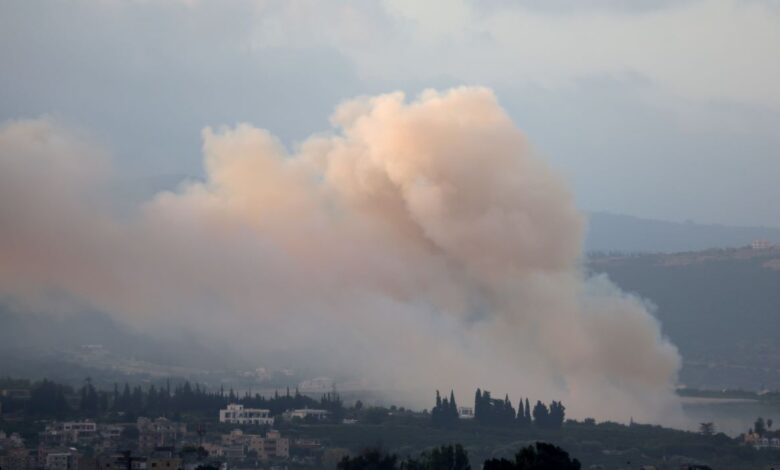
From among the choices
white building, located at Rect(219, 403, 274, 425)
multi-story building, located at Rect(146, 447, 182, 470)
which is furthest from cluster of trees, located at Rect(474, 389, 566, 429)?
multi-story building, located at Rect(146, 447, 182, 470)

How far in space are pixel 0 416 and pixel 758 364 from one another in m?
85.5

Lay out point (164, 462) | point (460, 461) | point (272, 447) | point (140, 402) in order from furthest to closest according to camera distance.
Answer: point (140, 402) < point (272, 447) < point (164, 462) < point (460, 461)

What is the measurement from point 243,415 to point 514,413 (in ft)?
44.7

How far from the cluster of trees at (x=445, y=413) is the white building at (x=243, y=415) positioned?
338 inches

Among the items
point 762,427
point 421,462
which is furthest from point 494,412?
point 421,462

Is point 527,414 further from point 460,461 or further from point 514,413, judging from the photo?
point 460,461

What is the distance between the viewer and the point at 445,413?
102938mm

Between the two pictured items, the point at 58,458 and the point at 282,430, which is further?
the point at 282,430

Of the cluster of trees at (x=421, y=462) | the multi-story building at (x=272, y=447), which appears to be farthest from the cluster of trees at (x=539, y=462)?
the multi-story building at (x=272, y=447)

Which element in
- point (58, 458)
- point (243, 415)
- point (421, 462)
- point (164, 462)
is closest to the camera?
point (421, 462)

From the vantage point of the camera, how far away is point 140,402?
107m

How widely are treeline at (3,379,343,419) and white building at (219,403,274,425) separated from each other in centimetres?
66

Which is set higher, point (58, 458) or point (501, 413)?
point (501, 413)

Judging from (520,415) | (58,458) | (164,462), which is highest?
(520,415)
